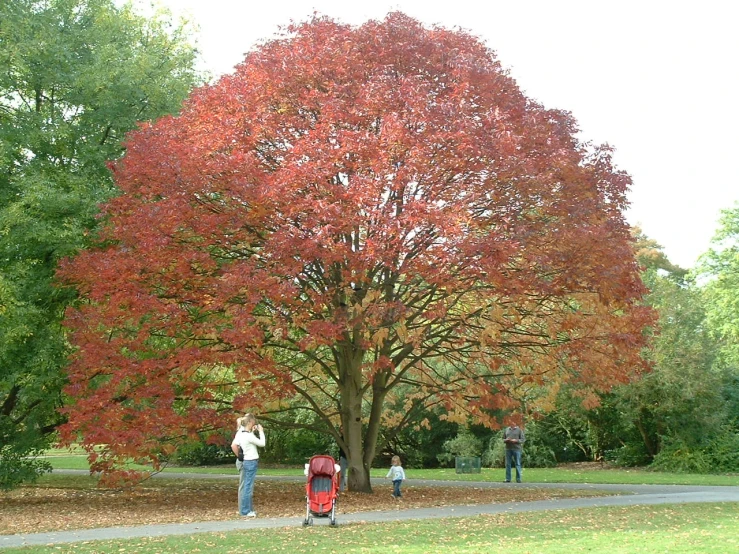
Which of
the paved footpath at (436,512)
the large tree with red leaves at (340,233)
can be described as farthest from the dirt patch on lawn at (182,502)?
the large tree with red leaves at (340,233)

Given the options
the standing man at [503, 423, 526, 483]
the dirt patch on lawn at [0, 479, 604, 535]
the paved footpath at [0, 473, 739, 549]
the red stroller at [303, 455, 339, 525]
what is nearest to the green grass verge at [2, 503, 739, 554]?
the red stroller at [303, 455, 339, 525]


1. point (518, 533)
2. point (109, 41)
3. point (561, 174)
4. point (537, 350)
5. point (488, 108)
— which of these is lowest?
point (518, 533)

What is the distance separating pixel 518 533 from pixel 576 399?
18.3 metres

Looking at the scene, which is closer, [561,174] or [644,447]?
[561,174]

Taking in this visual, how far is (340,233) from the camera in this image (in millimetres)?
15570

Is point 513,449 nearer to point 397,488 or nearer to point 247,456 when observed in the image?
point 397,488

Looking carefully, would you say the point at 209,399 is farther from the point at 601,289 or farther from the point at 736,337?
the point at 736,337

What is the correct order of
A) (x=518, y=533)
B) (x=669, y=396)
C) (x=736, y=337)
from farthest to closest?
(x=736, y=337)
(x=669, y=396)
(x=518, y=533)

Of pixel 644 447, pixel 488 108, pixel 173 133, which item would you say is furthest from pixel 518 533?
pixel 644 447

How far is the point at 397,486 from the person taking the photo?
1683cm

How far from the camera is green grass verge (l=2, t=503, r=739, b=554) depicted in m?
9.79

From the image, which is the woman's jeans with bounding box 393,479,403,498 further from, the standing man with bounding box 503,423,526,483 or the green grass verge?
the standing man with bounding box 503,423,526,483

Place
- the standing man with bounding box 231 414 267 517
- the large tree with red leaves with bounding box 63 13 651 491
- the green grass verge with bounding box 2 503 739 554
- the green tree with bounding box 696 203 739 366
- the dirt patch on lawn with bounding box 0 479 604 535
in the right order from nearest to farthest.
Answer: the green grass verge with bounding box 2 503 739 554, the standing man with bounding box 231 414 267 517, the dirt patch on lawn with bounding box 0 479 604 535, the large tree with red leaves with bounding box 63 13 651 491, the green tree with bounding box 696 203 739 366

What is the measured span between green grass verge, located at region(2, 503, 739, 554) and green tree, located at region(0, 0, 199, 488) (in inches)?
284
